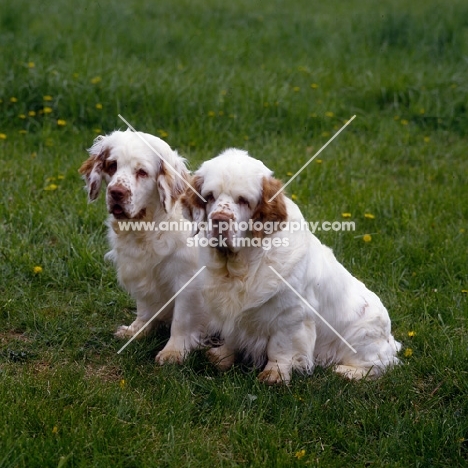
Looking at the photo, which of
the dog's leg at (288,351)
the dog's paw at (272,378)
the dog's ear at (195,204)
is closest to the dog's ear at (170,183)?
the dog's ear at (195,204)

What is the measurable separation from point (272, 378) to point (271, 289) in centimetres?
42

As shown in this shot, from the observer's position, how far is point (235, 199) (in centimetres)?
333

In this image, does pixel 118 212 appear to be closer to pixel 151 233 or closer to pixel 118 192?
pixel 118 192

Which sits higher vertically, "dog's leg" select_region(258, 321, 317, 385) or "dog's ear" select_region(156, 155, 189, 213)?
"dog's ear" select_region(156, 155, 189, 213)

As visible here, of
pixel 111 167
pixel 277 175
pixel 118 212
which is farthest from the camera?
pixel 277 175

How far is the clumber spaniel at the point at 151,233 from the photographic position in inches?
143

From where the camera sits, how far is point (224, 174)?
3.31m

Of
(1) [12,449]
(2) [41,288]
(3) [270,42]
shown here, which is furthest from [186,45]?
(1) [12,449]

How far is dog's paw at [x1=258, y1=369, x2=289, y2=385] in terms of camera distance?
3.54 m

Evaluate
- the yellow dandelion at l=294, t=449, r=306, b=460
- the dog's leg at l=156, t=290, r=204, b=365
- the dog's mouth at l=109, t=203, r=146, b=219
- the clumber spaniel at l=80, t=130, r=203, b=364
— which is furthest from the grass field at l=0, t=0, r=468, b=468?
the dog's mouth at l=109, t=203, r=146, b=219

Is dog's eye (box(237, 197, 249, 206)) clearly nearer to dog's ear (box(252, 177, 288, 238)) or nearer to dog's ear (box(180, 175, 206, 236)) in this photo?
dog's ear (box(252, 177, 288, 238))

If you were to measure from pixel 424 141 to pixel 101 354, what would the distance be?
4.05 metres

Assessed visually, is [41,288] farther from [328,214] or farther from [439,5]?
[439,5]

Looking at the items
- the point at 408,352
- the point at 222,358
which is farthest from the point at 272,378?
the point at 408,352
